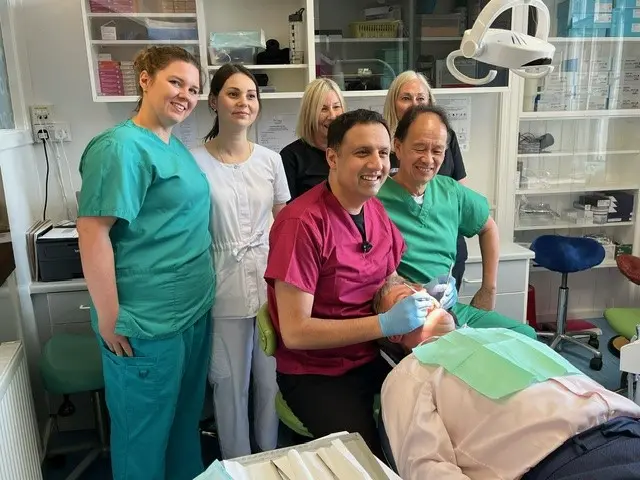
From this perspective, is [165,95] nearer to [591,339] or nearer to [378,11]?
[378,11]

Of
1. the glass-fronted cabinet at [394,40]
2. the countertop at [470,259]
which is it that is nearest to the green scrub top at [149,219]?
the countertop at [470,259]

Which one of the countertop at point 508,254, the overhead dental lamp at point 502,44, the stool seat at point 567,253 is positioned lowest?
the stool seat at point 567,253

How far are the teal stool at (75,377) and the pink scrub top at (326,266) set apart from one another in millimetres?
809

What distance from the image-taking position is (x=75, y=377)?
Result: 192cm

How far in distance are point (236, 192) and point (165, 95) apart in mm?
380

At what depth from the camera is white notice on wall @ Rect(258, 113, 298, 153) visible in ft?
9.48

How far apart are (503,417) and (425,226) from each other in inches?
31.9

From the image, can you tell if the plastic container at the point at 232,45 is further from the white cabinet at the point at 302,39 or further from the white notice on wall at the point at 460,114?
the white notice on wall at the point at 460,114

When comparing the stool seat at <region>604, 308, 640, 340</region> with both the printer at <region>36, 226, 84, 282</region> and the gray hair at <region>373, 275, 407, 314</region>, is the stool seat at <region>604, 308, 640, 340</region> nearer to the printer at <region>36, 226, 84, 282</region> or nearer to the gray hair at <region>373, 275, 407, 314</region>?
the gray hair at <region>373, 275, 407, 314</region>

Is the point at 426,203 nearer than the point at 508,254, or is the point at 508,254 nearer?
the point at 426,203

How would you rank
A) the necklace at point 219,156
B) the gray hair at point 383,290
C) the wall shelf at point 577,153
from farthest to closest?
the wall shelf at point 577,153 → the necklace at point 219,156 → the gray hair at point 383,290

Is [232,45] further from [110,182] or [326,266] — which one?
[326,266]

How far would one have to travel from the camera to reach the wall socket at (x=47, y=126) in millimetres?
2564

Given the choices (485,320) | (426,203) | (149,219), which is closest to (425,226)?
(426,203)
